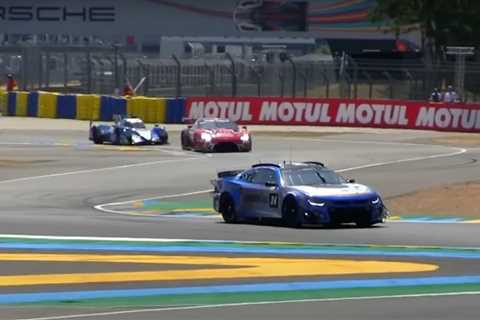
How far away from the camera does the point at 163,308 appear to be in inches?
465

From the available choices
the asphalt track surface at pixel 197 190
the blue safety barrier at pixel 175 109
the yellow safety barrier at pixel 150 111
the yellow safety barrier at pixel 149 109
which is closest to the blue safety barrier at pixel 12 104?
the yellow safety barrier at pixel 149 109

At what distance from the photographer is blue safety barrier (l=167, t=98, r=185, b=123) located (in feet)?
186

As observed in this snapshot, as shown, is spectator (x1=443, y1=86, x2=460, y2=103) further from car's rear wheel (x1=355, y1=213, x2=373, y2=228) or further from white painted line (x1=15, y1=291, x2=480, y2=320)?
white painted line (x1=15, y1=291, x2=480, y2=320)

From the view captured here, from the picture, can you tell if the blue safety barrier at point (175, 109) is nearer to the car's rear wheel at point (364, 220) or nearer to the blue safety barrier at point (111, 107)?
the blue safety barrier at point (111, 107)

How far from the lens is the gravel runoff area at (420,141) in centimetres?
2581

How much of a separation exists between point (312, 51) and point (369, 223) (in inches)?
2604

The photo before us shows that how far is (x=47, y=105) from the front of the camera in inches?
2371

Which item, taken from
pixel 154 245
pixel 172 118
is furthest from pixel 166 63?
pixel 154 245

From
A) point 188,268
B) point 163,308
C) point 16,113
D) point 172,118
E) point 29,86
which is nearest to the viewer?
point 163,308

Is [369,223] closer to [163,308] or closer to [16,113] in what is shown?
[163,308]

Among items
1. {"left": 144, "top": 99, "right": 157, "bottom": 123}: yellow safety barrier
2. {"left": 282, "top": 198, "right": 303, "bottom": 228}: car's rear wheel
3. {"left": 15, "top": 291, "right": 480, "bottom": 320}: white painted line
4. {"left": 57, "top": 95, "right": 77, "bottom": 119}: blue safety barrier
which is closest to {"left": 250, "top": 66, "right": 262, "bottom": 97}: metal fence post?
{"left": 144, "top": 99, "right": 157, "bottom": 123}: yellow safety barrier

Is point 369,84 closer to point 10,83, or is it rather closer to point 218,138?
point 218,138

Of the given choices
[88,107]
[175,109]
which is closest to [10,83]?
[88,107]

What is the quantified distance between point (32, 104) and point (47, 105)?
0.97m
